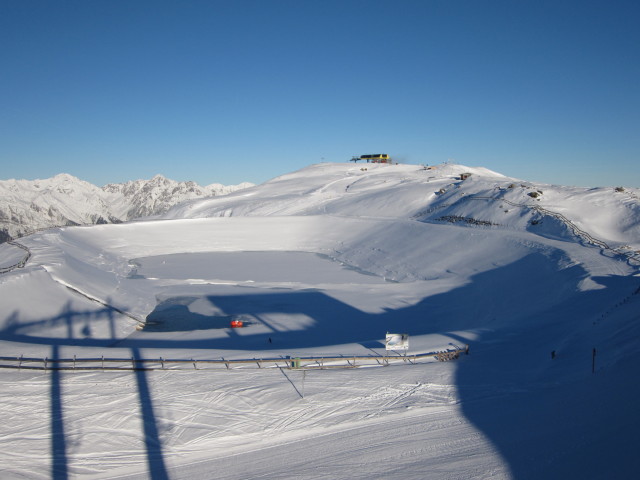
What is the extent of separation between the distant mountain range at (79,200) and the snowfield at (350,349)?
221ft

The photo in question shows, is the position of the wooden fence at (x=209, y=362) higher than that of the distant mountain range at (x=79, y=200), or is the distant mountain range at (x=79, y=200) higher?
the distant mountain range at (x=79, y=200)

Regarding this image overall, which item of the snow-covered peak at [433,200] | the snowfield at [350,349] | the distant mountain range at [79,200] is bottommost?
the snowfield at [350,349]

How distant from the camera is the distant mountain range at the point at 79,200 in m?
100

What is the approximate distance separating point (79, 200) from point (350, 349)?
150433mm

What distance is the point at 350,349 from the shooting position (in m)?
9.95

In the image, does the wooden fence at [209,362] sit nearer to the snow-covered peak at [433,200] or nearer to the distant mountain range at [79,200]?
the snow-covered peak at [433,200]

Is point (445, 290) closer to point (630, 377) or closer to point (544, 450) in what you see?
point (630, 377)

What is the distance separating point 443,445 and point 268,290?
1341cm

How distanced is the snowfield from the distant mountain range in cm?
6750

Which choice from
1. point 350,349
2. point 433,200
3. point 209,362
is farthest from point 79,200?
point 350,349

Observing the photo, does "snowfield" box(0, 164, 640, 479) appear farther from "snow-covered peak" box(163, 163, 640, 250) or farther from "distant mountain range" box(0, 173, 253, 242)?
"distant mountain range" box(0, 173, 253, 242)

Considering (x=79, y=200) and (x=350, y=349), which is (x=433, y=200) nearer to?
(x=350, y=349)

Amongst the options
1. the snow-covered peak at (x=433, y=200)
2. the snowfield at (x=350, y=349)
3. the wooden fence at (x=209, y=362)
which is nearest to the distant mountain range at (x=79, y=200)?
the snow-covered peak at (x=433, y=200)

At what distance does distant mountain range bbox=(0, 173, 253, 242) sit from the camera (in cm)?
10038
